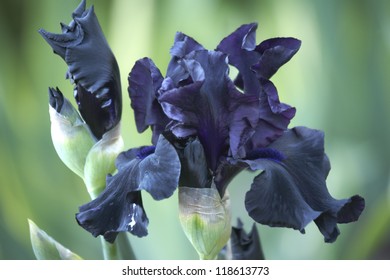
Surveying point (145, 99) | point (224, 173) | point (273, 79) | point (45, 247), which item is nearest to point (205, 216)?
point (224, 173)

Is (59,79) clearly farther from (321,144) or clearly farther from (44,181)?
→ (321,144)

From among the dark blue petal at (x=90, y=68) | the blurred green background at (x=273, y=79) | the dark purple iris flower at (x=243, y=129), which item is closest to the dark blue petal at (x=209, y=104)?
the dark purple iris flower at (x=243, y=129)

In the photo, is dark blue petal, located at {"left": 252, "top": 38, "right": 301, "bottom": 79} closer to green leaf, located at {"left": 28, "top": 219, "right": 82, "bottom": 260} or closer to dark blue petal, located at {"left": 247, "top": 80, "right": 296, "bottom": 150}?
dark blue petal, located at {"left": 247, "top": 80, "right": 296, "bottom": 150}

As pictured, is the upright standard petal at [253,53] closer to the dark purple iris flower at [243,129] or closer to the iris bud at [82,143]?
the dark purple iris flower at [243,129]

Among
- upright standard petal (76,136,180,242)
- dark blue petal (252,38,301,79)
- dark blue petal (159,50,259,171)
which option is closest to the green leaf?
upright standard petal (76,136,180,242)

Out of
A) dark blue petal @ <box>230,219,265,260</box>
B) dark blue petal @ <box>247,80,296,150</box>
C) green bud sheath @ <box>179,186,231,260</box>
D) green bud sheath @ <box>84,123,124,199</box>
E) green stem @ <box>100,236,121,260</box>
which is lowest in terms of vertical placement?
dark blue petal @ <box>230,219,265,260</box>

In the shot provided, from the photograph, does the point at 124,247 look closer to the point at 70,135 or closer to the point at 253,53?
the point at 70,135
